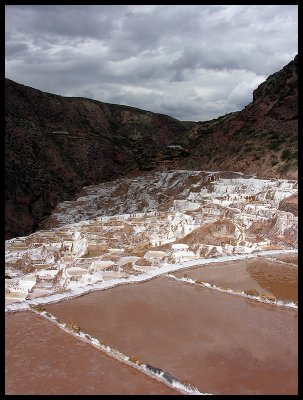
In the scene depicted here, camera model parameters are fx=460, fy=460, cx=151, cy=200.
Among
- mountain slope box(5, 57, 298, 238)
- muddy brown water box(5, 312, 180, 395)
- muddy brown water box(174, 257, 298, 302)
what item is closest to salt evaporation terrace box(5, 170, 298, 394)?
muddy brown water box(174, 257, 298, 302)

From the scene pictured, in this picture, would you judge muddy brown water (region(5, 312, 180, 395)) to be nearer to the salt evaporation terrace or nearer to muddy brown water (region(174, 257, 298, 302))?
the salt evaporation terrace

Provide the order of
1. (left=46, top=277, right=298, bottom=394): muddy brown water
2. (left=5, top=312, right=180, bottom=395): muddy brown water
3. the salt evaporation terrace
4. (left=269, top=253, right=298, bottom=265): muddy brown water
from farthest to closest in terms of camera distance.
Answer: (left=269, top=253, right=298, bottom=265): muddy brown water < the salt evaporation terrace < (left=46, top=277, right=298, bottom=394): muddy brown water < (left=5, top=312, right=180, bottom=395): muddy brown water

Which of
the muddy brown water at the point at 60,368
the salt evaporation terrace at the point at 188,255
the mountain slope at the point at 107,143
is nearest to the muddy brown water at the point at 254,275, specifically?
the salt evaporation terrace at the point at 188,255

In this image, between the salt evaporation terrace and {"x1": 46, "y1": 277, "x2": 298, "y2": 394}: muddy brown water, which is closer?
{"x1": 46, "y1": 277, "x2": 298, "y2": 394}: muddy brown water

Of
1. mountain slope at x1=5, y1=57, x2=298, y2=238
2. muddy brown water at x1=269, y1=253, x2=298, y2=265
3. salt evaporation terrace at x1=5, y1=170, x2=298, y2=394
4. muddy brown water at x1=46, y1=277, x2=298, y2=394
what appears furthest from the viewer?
mountain slope at x1=5, y1=57, x2=298, y2=238

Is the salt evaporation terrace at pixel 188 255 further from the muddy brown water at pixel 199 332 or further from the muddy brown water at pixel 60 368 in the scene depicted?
the muddy brown water at pixel 60 368

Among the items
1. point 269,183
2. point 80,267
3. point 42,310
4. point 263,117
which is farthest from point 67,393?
point 263,117
